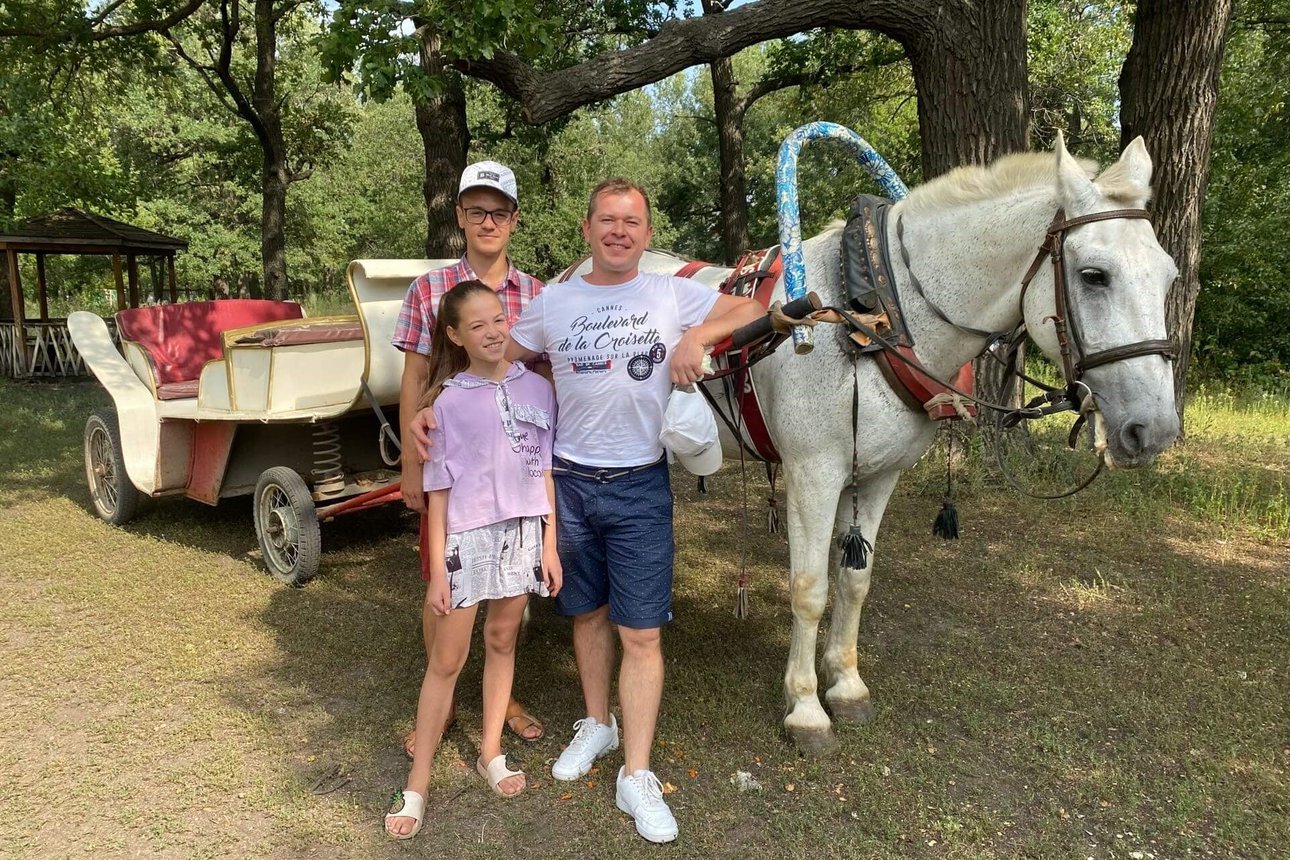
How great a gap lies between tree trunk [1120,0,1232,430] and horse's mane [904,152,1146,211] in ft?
12.7

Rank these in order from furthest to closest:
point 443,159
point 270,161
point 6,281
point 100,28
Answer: point 6,281, point 270,161, point 100,28, point 443,159

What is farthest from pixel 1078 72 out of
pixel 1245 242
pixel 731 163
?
pixel 731 163

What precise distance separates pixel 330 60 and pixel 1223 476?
24.7 ft

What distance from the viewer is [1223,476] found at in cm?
594

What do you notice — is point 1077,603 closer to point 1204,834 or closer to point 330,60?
point 1204,834

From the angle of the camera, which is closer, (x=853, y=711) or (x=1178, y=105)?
(x=853, y=711)

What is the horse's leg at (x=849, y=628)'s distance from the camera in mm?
3023

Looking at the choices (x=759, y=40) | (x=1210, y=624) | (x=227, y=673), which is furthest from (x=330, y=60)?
(x=1210, y=624)

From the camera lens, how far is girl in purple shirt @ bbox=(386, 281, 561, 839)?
2434 millimetres

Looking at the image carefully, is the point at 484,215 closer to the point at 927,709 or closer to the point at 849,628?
the point at 849,628

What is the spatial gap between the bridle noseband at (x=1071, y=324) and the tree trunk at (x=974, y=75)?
3.65 metres

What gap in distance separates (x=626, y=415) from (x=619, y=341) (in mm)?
236

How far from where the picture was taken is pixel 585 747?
2818 mm

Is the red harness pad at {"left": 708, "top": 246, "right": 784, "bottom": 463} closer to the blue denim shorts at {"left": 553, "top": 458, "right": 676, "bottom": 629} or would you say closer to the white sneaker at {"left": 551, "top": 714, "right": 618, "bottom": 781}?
the blue denim shorts at {"left": 553, "top": 458, "right": 676, "bottom": 629}
